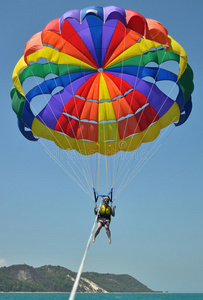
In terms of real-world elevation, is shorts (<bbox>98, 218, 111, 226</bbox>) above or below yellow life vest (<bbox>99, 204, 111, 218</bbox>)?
below

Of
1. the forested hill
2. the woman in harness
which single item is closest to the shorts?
the woman in harness

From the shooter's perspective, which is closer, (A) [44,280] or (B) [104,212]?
(B) [104,212]

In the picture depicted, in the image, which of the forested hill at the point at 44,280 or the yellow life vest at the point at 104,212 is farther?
the forested hill at the point at 44,280

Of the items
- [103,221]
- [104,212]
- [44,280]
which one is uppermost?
[44,280]

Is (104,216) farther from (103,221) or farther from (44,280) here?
(44,280)

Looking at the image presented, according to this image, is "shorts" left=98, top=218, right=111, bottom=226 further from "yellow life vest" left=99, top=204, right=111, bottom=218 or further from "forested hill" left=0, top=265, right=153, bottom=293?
"forested hill" left=0, top=265, right=153, bottom=293

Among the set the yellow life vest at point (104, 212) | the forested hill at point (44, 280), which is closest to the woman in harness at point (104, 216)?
the yellow life vest at point (104, 212)

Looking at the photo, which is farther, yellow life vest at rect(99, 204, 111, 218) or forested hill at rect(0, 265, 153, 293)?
forested hill at rect(0, 265, 153, 293)

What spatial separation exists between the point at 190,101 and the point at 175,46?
2.15m

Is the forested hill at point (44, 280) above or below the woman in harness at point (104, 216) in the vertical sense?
above

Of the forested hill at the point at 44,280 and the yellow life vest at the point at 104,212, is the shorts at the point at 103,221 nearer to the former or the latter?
the yellow life vest at the point at 104,212

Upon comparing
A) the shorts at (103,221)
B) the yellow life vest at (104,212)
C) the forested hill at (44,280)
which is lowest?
the shorts at (103,221)

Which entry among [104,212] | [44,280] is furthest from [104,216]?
[44,280]

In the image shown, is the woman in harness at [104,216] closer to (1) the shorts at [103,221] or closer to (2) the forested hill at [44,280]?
(1) the shorts at [103,221]
